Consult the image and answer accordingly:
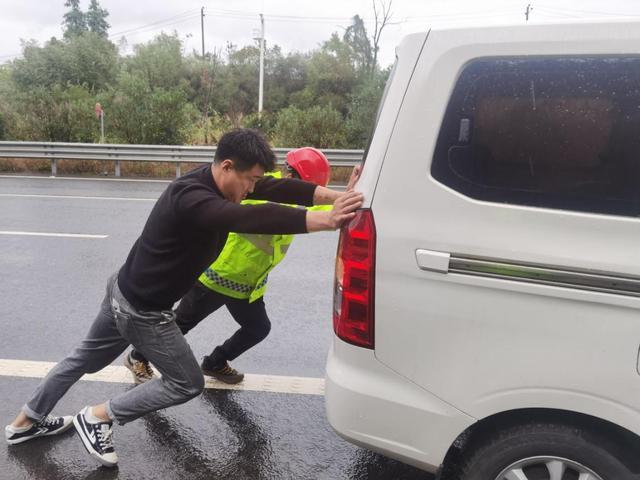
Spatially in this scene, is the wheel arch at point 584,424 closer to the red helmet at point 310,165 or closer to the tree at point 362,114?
the red helmet at point 310,165

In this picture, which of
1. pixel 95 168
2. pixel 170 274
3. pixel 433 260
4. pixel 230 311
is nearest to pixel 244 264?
pixel 230 311

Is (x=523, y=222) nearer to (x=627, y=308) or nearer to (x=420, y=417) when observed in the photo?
(x=627, y=308)

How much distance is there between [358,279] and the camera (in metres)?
2.07

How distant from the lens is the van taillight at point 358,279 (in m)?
2.04

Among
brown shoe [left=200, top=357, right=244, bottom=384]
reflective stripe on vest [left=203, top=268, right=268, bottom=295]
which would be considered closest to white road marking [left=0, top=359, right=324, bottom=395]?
brown shoe [left=200, top=357, right=244, bottom=384]

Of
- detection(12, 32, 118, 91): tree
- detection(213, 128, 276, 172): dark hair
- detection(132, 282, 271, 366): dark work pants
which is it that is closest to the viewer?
detection(213, 128, 276, 172): dark hair

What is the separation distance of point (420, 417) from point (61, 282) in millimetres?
4555

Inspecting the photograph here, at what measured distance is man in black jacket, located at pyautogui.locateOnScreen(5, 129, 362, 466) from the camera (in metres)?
2.35

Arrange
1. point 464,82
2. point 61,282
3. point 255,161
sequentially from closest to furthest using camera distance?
point 464,82, point 255,161, point 61,282

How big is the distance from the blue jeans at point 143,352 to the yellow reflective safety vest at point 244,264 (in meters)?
0.59

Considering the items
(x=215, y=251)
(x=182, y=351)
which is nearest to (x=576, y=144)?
(x=215, y=251)

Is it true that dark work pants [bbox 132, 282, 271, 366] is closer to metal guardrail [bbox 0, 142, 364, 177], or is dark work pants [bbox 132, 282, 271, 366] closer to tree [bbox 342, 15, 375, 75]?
metal guardrail [bbox 0, 142, 364, 177]

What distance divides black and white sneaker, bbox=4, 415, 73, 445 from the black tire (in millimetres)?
2132

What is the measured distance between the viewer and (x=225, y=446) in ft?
9.86
